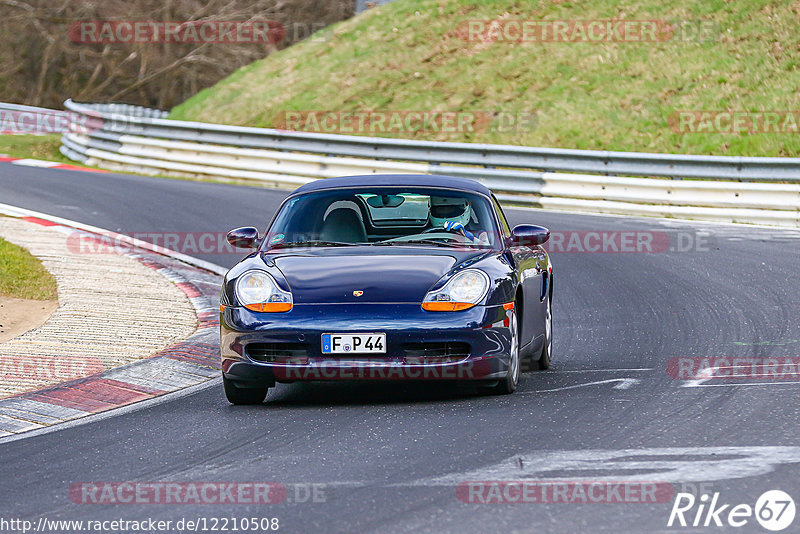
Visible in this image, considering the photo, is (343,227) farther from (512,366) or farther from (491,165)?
(491,165)

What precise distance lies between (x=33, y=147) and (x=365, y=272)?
2274 centimetres

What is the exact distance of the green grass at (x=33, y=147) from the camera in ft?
90.7

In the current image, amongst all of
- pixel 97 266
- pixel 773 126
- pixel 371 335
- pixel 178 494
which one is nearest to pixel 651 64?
pixel 773 126

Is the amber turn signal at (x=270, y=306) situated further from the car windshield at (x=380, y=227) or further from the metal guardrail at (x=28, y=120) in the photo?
the metal guardrail at (x=28, y=120)

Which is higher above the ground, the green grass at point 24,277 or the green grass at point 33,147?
the green grass at point 33,147

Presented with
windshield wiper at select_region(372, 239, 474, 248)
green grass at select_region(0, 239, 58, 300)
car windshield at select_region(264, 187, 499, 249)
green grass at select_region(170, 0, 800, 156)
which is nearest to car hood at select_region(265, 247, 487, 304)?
windshield wiper at select_region(372, 239, 474, 248)

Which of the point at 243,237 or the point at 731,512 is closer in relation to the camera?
the point at 731,512

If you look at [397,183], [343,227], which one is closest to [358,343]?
[343,227]

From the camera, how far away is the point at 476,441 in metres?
6.27

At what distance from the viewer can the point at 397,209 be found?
9.53 metres

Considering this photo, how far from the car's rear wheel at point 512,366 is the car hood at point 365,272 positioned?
1.56 feet

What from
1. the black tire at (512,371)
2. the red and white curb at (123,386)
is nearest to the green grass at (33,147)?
the red and white curb at (123,386)

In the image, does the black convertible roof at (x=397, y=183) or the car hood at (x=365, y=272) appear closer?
the car hood at (x=365, y=272)

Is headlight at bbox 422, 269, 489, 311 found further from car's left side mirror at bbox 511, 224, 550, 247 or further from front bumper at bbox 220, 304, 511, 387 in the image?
car's left side mirror at bbox 511, 224, 550, 247
